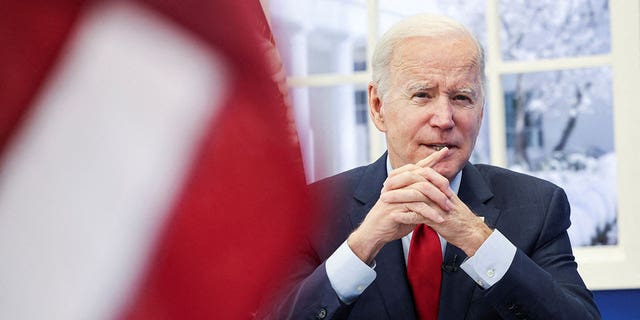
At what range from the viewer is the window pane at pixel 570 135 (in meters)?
3.11

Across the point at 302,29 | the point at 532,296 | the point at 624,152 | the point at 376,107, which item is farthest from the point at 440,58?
the point at 624,152

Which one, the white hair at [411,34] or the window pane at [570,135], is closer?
the white hair at [411,34]

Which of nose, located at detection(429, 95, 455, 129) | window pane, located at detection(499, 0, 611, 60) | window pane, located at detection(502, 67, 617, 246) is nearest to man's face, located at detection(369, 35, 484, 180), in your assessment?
nose, located at detection(429, 95, 455, 129)

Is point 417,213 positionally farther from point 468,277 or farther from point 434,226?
point 468,277

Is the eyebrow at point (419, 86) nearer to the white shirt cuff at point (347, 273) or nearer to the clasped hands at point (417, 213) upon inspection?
the clasped hands at point (417, 213)

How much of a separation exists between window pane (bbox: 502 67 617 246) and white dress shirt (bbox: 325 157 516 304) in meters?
1.72

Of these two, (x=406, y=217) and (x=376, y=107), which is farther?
(x=376, y=107)

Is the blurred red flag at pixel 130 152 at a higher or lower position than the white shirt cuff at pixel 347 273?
higher

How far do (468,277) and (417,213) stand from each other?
0.21 meters

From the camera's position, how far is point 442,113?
126 centimetres

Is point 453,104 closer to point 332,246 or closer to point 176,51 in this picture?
point 332,246

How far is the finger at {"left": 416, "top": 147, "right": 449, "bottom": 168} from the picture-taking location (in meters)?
1.22

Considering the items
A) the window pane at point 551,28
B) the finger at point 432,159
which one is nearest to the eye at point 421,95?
the finger at point 432,159

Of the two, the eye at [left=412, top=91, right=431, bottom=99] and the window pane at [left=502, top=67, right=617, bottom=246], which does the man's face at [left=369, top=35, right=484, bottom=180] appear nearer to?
the eye at [left=412, top=91, right=431, bottom=99]
